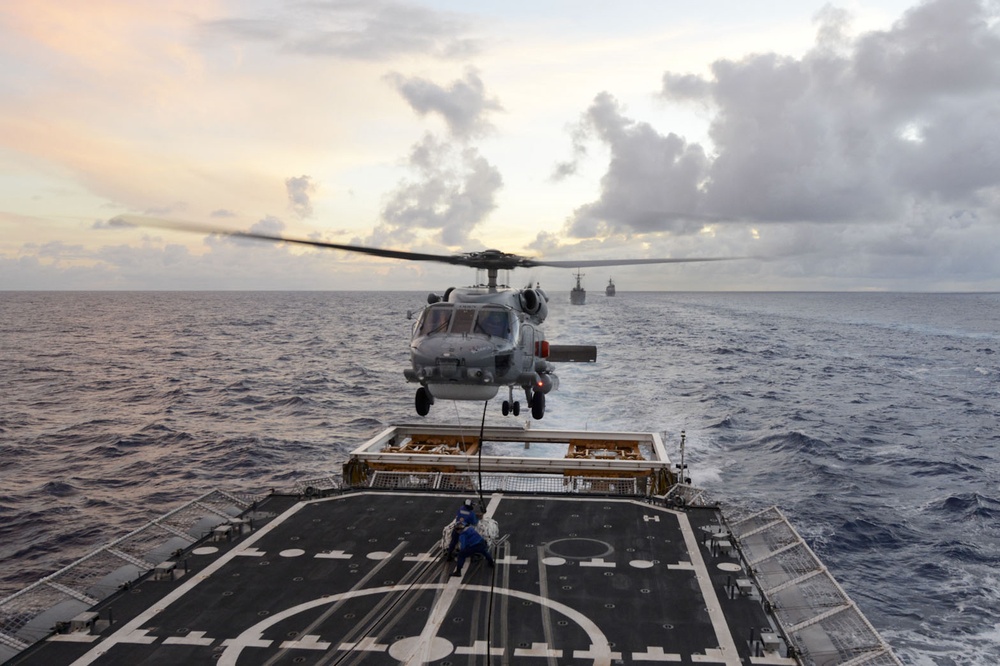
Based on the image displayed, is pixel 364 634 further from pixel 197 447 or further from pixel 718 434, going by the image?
pixel 718 434

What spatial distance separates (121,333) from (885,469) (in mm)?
136971

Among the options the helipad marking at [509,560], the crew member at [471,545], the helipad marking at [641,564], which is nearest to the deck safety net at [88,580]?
the crew member at [471,545]

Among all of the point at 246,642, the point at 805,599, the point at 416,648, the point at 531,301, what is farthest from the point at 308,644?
the point at 531,301

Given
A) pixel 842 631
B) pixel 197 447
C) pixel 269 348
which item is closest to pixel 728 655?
pixel 842 631

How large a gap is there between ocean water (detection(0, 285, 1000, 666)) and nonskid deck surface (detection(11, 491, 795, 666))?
973 centimetres

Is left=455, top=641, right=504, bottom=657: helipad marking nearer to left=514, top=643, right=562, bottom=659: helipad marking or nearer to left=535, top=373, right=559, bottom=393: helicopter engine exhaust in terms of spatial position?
left=514, top=643, right=562, bottom=659: helipad marking

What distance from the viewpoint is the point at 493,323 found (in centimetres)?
2073

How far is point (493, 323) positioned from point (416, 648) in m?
9.18

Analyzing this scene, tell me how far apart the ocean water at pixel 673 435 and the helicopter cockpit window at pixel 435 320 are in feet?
57.5

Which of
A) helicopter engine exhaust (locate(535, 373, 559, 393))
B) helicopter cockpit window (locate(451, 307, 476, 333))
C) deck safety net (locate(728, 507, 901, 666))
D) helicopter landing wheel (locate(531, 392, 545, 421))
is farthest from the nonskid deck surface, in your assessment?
helicopter cockpit window (locate(451, 307, 476, 333))

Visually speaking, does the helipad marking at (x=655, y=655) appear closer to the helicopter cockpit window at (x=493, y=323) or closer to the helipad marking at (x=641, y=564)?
the helipad marking at (x=641, y=564)

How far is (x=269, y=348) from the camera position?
109 meters

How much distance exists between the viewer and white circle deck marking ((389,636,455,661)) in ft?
47.7

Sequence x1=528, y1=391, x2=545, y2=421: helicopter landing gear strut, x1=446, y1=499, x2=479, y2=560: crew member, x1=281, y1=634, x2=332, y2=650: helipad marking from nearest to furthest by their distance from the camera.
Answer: x1=281, y1=634, x2=332, y2=650: helipad marking, x1=446, y1=499, x2=479, y2=560: crew member, x1=528, y1=391, x2=545, y2=421: helicopter landing gear strut
